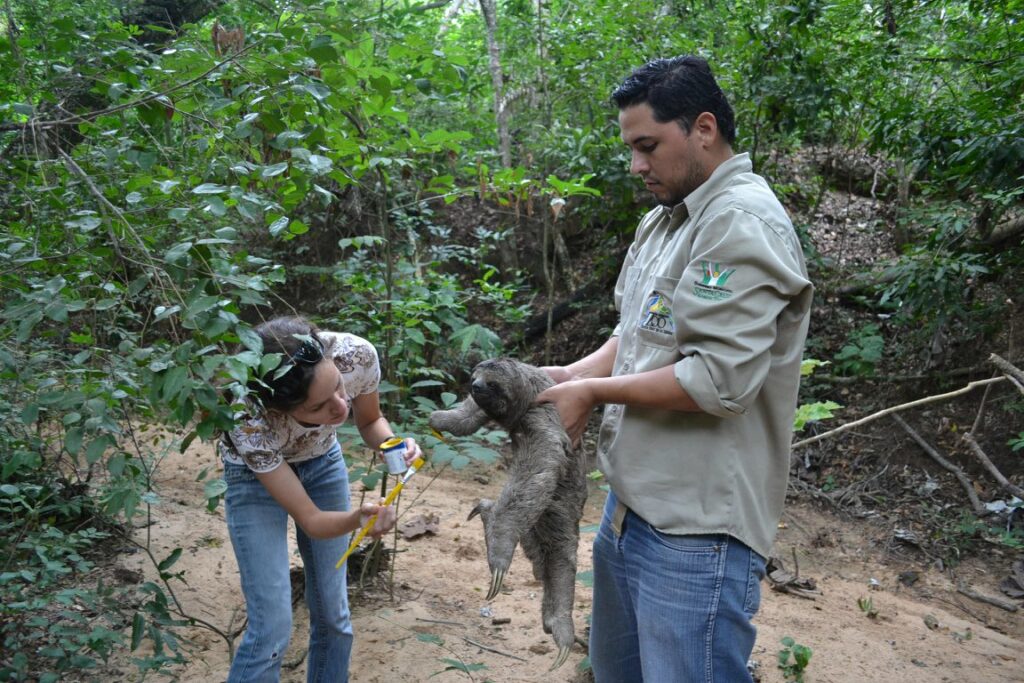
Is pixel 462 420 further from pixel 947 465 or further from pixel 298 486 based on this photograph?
pixel 947 465

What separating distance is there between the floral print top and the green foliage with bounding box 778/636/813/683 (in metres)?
2.39

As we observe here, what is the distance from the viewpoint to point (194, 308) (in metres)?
1.93

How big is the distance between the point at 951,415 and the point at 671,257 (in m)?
5.63

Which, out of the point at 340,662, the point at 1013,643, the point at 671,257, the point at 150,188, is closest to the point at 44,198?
the point at 150,188

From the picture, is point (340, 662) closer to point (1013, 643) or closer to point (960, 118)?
point (1013, 643)

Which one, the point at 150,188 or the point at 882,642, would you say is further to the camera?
the point at 882,642

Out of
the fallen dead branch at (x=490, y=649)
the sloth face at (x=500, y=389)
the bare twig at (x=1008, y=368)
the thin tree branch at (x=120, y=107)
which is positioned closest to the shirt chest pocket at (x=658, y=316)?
the sloth face at (x=500, y=389)

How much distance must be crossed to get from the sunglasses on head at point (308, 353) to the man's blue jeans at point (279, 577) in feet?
1.86

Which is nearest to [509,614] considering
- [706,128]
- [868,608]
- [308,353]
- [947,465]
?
[868,608]

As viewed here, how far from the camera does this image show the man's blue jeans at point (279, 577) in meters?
2.69

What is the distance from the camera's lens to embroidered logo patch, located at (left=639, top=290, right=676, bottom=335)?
2080 mm

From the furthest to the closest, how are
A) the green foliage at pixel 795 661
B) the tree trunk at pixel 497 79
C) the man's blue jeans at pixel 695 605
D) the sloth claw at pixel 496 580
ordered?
the tree trunk at pixel 497 79, the green foliage at pixel 795 661, the sloth claw at pixel 496 580, the man's blue jeans at pixel 695 605

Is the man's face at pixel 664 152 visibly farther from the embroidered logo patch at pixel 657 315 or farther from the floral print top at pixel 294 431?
the floral print top at pixel 294 431

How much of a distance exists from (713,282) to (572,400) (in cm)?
53
